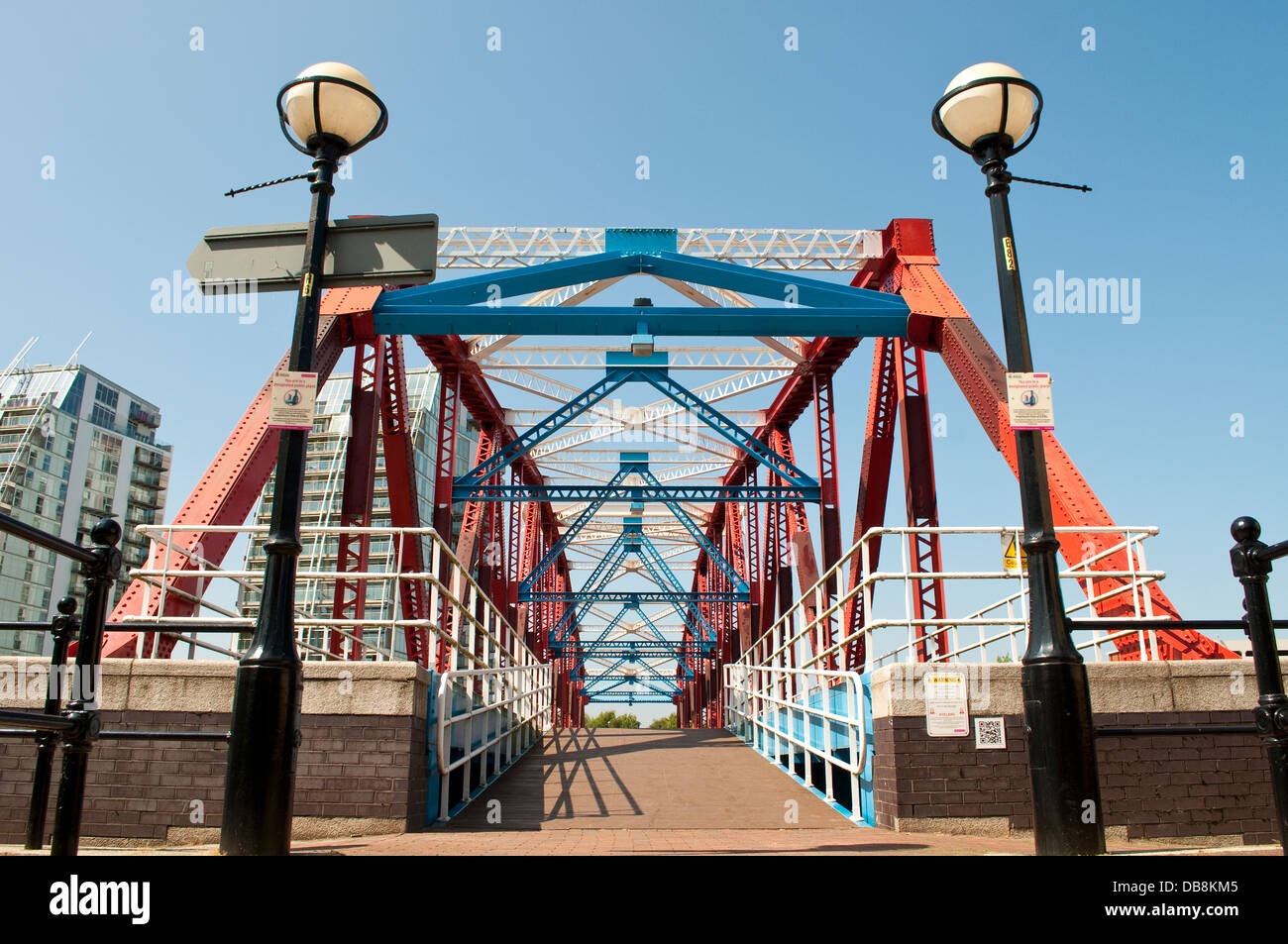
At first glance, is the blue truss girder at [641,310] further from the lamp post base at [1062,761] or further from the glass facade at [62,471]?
the glass facade at [62,471]

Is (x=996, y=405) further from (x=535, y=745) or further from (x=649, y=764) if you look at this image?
(x=535, y=745)

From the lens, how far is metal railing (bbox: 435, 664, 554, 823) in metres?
8.03

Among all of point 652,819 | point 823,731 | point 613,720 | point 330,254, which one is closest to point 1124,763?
point 823,731

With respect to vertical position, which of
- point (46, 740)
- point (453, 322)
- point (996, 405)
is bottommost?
point (46, 740)

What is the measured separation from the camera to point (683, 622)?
47.8 metres

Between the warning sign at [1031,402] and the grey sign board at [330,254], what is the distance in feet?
11.5

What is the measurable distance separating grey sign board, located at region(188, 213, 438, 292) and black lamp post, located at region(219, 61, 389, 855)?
0.13 metres

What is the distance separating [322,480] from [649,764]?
85662mm

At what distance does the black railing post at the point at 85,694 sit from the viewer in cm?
356

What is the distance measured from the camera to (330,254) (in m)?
5.84

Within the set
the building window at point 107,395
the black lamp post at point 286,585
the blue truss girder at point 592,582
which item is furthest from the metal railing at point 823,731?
the building window at point 107,395

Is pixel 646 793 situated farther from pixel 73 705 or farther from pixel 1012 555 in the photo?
pixel 73 705

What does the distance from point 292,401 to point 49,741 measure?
2115mm

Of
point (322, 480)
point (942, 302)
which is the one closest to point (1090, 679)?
point (942, 302)
